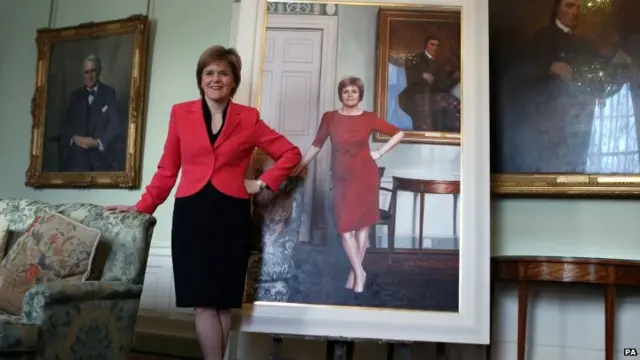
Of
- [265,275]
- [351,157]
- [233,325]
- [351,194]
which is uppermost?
[351,157]

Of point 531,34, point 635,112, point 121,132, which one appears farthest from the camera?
point 121,132

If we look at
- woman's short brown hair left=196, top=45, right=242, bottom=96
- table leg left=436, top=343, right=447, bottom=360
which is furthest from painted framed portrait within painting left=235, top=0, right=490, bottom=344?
woman's short brown hair left=196, top=45, right=242, bottom=96

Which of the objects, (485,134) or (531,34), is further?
(531,34)

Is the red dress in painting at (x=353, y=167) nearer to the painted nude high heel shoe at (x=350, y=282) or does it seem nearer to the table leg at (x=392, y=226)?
the table leg at (x=392, y=226)

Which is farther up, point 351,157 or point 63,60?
point 63,60

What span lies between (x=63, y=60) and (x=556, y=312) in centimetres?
344

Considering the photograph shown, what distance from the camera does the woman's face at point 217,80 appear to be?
96.8 inches

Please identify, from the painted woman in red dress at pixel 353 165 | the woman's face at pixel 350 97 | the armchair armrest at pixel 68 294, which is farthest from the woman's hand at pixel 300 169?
the armchair armrest at pixel 68 294

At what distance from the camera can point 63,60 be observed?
4.07 metres

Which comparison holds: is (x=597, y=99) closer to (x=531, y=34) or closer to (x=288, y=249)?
(x=531, y=34)

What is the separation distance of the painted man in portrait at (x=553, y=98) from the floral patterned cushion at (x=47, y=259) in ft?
6.50

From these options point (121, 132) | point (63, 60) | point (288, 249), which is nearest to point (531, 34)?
point (288, 249)

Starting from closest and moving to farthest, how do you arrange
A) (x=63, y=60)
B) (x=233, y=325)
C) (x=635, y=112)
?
(x=233, y=325) → (x=635, y=112) → (x=63, y=60)

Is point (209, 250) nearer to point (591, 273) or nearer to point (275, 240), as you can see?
point (275, 240)
